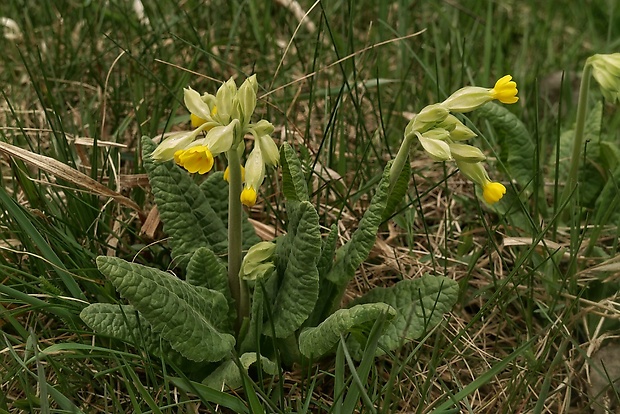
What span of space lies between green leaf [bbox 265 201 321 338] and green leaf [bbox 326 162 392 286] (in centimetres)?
8

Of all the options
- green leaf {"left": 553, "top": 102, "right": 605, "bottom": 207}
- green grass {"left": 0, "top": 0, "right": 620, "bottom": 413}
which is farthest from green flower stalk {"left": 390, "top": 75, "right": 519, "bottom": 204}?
green leaf {"left": 553, "top": 102, "right": 605, "bottom": 207}

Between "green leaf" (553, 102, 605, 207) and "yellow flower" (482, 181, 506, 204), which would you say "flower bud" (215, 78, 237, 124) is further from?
"green leaf" (553, 102, 605, 207)

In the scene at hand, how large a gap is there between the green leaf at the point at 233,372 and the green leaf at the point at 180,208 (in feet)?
1.03

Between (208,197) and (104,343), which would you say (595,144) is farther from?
(104,343)

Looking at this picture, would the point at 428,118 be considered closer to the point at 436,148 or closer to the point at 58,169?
the point at 436,148

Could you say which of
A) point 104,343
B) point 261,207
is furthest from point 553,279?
point 104,343

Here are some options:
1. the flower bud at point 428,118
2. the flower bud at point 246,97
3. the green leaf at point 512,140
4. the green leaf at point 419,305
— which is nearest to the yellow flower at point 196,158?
the flower bud at point 246,97

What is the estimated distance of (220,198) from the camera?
207 cm

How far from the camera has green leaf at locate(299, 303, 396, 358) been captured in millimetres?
1598

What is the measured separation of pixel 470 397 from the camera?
75.2 inches

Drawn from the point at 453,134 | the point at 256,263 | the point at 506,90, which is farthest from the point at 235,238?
the point at 506,90

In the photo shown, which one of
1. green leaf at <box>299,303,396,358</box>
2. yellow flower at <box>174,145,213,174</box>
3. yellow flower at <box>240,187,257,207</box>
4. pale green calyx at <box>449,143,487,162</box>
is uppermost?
yellow flower at <box>174,145,213,174</box>

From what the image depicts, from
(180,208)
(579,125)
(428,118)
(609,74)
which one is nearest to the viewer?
(428,118)

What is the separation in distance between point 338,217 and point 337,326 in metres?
0.40
